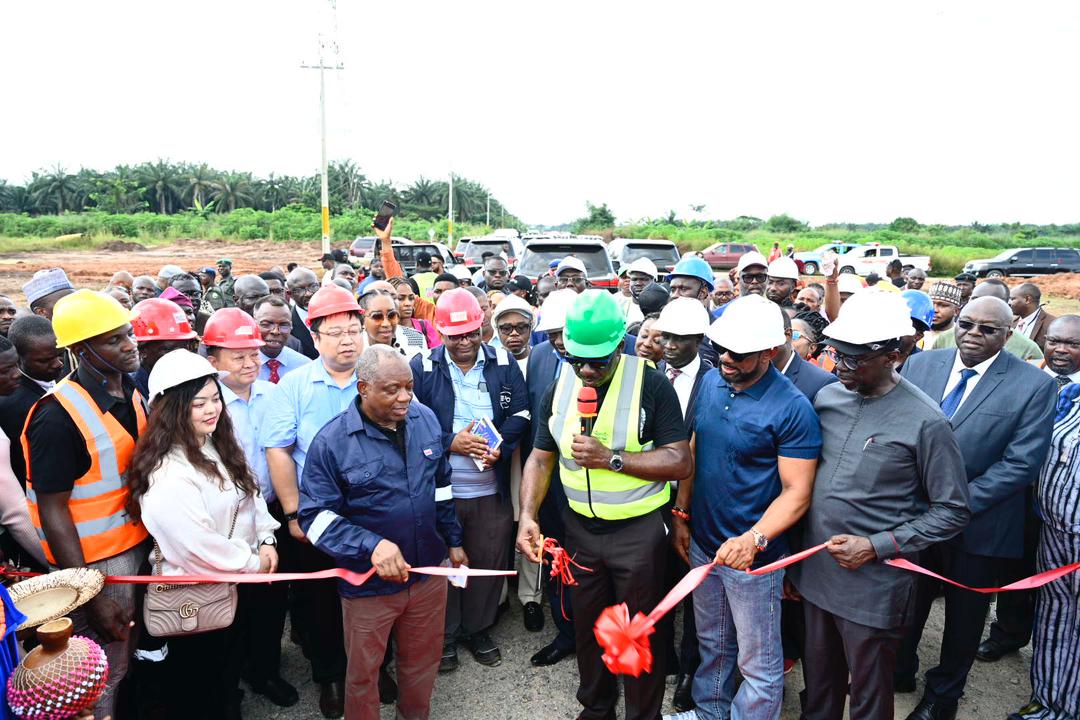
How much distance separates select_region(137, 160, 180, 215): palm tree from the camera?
62.0 meters

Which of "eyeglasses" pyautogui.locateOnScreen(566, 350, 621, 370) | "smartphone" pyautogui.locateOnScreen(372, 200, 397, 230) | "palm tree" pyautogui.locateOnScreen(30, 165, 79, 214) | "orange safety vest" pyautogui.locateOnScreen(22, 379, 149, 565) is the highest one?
"palm tree" pyautogui.locateOnScreen(30, 165, 79, 214)

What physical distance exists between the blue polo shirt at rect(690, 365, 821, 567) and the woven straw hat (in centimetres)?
270

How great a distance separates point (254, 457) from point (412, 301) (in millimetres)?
2797

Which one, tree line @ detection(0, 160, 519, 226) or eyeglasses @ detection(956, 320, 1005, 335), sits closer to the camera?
eyeglasses @ detection(956, 320, 1005, 335)

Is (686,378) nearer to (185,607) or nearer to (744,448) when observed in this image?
(744,448)

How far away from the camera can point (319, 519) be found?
300 cm

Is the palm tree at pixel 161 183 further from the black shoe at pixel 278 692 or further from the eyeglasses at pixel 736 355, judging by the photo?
the eyeglasses at pixel 736 355

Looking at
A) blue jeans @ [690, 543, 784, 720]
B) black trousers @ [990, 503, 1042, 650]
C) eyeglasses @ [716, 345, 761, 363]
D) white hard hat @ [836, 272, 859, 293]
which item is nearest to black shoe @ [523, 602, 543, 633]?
blue jeans @ [690, 543, 784, 720]

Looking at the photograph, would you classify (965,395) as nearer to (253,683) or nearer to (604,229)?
(253,683)

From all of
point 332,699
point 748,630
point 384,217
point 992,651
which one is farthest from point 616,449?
point 384,217

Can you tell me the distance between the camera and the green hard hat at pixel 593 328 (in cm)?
295

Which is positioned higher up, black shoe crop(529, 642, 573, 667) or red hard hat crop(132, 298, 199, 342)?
red hard hat crop(132, 298, 199, 342)

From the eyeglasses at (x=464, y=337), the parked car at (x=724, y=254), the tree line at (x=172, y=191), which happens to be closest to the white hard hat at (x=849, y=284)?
the eyeglasses at (x=464, y=337)

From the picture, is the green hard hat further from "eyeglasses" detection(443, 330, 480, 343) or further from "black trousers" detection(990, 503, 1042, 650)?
"black trousers" detection(990, 503, 1042, 650)
